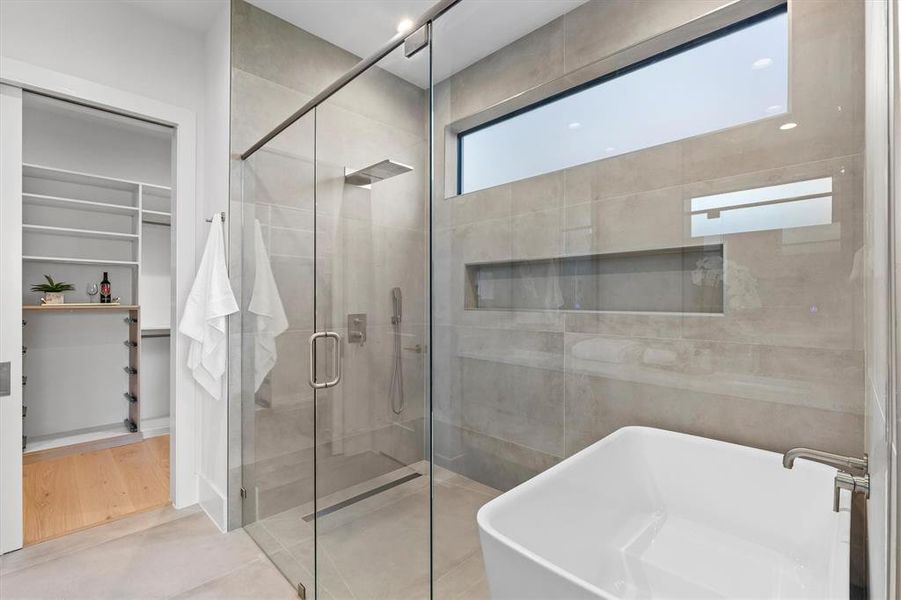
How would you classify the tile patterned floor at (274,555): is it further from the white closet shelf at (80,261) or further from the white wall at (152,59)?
the white closet shelf at (80,261)

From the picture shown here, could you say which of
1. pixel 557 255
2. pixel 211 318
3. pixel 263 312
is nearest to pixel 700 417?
pixel 557 255

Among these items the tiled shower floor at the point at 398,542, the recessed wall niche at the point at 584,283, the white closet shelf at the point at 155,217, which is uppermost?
the white closet shelf at the point at 155,217

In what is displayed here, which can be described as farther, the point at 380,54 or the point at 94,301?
the point at 94,301

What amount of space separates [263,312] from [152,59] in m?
1.68

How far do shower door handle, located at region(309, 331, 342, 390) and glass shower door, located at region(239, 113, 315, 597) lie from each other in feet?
0.20

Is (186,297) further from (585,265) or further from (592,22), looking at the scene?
(592,22)

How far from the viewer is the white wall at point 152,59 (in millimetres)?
2123

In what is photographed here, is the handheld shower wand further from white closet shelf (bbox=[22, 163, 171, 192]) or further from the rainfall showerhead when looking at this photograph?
white closet shelf (bbox=[22, 163, 171, 192])

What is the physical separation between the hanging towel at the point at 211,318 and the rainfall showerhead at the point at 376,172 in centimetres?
120

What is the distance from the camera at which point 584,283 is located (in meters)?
1.28

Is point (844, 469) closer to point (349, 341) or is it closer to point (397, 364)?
point (397, 364)

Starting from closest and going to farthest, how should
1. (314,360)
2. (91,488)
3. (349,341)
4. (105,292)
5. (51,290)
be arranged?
1. (349,341)
2. (314,360)
3. (91,488)
4. (51,290)
5. (105,292)

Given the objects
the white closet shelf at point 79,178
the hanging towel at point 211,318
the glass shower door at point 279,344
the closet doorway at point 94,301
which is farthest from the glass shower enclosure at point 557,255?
the white closet shelf at point 79,178

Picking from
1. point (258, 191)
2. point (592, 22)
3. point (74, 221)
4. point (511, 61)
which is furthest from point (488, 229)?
point (74, 221)
